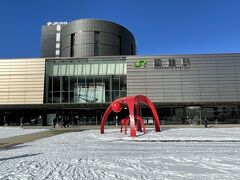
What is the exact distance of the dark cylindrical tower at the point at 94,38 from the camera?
249 feet

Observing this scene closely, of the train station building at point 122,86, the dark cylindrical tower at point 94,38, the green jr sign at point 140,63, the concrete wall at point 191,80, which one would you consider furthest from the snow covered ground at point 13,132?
the dark cylindrical tower at point 94,38

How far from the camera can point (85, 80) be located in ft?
163

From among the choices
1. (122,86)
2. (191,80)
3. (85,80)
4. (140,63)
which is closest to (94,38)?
(85,80)

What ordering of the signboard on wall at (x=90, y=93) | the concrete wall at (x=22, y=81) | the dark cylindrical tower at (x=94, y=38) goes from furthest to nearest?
1. the dark cylindrical tower at (x=94, y=38)
2. the concrete wall at (x=22, y=81)
3. the signboard on wall at (x=90, y=93)

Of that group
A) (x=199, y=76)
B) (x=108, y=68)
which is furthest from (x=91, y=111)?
(x=199, y=76)

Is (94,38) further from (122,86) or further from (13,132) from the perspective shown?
(13,132)

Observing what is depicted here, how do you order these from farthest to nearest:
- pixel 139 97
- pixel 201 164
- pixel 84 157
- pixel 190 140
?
pixel 139 97
pixel 190 140
pixel 84 157
pixel 201 164

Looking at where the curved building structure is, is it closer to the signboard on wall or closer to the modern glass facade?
the modern glass facade

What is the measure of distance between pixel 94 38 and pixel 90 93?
101 ft

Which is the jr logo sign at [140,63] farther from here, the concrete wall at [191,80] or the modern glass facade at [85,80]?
the modern glass facade at [85,80]

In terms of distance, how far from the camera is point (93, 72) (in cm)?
4975

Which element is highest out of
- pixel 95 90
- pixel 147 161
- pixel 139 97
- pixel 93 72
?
pixel 93 72

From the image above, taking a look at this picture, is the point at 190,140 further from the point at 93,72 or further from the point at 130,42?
the point at 130,42

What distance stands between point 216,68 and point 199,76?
3304mm
